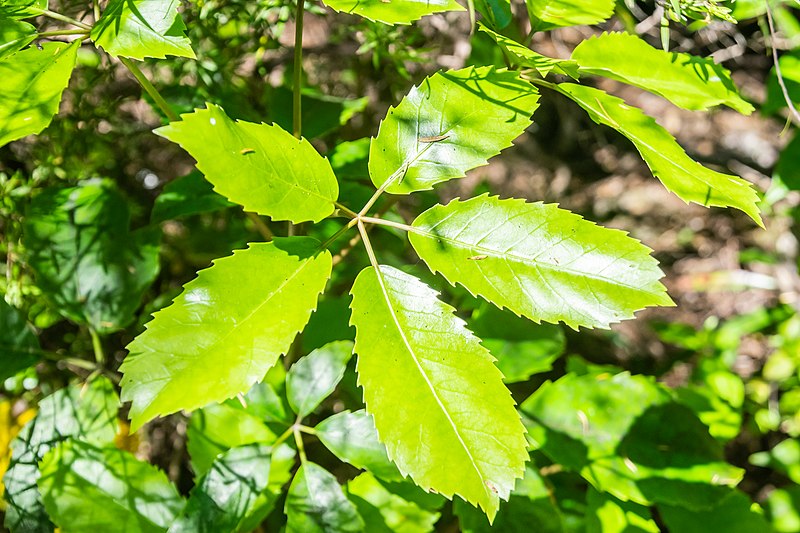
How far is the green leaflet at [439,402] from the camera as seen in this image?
812 millimetres

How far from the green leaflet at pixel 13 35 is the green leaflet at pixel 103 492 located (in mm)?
664

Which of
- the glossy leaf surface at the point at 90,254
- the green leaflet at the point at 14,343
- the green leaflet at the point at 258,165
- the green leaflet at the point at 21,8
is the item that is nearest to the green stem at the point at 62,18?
the green leaflet at the point at 21,8

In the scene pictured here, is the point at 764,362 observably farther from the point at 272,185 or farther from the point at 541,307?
the point at 272,185

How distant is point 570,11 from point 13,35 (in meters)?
0.83

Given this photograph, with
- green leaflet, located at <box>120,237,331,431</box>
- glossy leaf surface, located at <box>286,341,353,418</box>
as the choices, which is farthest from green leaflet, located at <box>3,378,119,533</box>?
green leaflet, located at <box>120,237,331,431</box>

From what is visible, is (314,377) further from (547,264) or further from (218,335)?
(547,264)

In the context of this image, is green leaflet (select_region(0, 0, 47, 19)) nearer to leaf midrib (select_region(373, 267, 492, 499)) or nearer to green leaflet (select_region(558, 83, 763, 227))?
leaf midrib (select_region(373, 267, 492, 499))

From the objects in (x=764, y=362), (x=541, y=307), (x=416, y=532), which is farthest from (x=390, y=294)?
(x=764, y=362)

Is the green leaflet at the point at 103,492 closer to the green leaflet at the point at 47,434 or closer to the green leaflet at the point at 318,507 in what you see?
the green leaflet at the point at 47,434

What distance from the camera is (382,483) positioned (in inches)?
46.4

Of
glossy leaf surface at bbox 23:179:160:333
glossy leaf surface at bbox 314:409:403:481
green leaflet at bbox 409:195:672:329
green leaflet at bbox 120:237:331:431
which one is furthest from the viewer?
glossy leaf surface at bbox 23:179:160:333

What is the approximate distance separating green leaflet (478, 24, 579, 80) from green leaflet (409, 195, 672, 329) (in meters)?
0.21

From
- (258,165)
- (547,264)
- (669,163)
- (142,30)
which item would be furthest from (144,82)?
(669,163)

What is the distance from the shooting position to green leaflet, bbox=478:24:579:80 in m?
0.93
